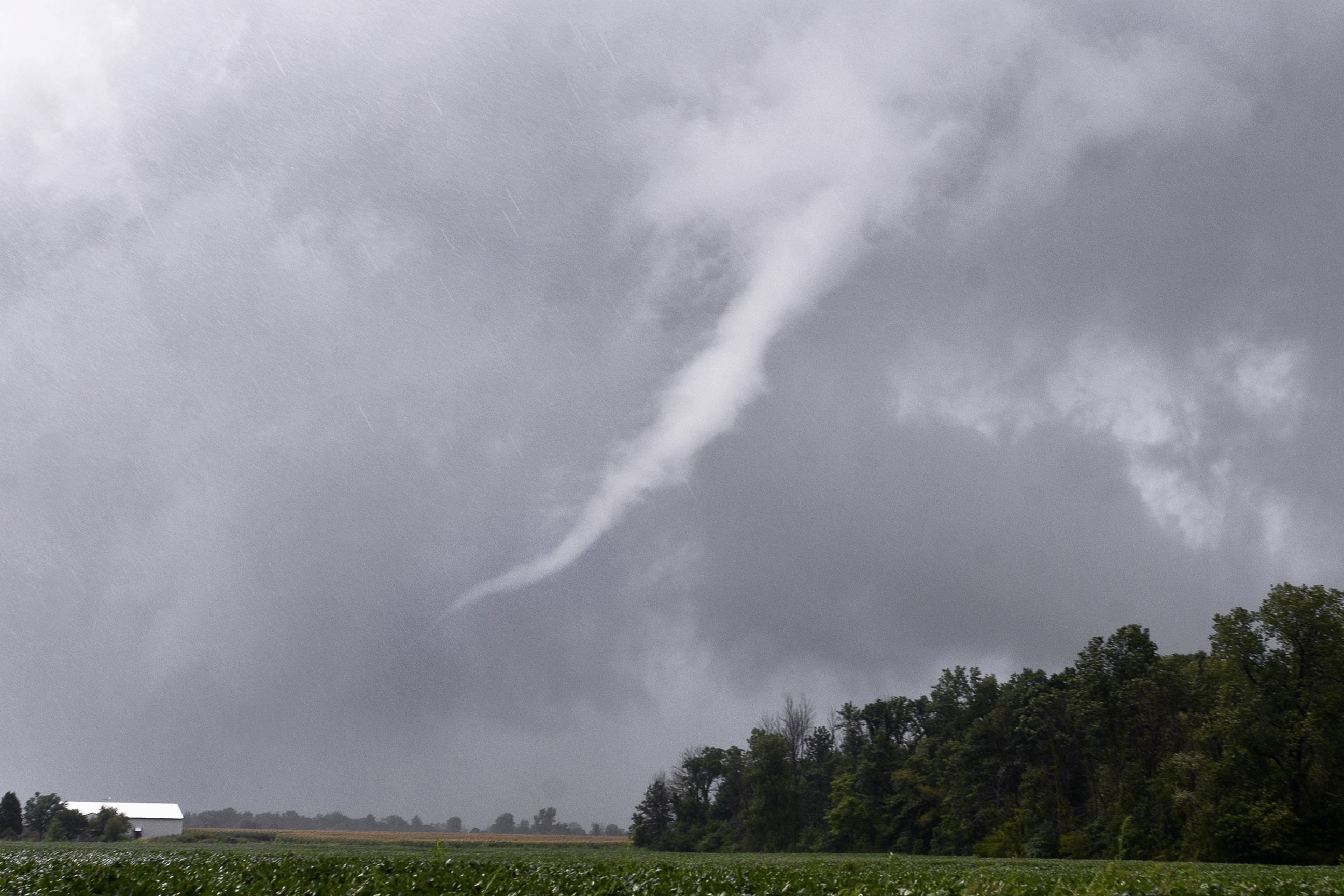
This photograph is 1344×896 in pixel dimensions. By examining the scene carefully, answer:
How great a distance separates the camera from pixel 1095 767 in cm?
9281

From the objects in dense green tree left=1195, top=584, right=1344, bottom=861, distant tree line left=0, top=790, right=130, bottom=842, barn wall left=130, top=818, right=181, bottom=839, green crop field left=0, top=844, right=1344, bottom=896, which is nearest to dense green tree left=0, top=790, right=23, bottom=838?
distant tree line left=0, top=790, right=130, bottom=842

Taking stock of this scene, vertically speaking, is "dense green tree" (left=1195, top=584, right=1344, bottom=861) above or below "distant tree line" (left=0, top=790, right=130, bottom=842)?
above

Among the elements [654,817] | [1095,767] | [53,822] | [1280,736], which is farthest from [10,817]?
[1280,736]

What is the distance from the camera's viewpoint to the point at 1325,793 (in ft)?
202

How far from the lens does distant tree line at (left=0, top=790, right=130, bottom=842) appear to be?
14788 cm

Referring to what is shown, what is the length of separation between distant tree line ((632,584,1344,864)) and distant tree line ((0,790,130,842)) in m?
100

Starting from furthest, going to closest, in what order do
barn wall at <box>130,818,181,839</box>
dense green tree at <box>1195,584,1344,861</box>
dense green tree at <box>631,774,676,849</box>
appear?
barn wall at <box>130,818,181,839</box>, dense green tree at <box>631,774,676,849</box>, dense green tree at <box>1195,584,1344,861</box>

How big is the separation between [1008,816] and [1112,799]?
17289mm

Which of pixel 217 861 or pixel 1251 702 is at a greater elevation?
pixel 1251 702

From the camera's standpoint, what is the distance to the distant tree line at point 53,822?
14788 centimetres

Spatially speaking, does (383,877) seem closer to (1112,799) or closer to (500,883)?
(500,883)

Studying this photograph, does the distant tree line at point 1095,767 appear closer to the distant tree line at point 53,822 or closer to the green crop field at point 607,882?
the green crop field at point 607,882

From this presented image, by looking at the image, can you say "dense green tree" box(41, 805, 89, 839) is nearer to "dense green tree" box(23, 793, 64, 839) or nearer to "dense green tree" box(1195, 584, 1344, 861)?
"dense green tree" box(23, 793, 64, 839)

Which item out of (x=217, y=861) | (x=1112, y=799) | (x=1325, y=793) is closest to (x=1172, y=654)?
(x=1112, y=799)
